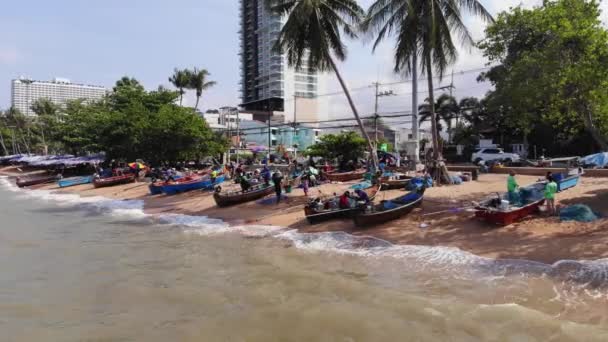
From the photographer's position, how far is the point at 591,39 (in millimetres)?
14281

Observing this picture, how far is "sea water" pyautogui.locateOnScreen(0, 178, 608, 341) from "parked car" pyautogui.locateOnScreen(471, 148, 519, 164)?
2183 centimetres

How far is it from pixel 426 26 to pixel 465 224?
8.97 meters

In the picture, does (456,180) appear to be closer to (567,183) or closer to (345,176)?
(567,183)

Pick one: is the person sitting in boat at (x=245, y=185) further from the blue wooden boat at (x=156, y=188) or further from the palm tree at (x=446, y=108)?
the palm tree at (x=446, y=108)

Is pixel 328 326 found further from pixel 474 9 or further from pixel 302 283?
pixel 474 9

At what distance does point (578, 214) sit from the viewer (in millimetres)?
13391

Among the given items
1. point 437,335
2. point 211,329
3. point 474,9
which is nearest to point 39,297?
point 211,329

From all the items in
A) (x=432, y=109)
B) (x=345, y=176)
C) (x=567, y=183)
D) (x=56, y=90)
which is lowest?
(x=345, y=176)

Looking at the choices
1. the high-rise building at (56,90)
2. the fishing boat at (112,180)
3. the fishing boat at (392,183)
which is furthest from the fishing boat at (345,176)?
the high-rise building at (56,90)

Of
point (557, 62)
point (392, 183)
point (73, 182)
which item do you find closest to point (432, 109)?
point (392, 183)

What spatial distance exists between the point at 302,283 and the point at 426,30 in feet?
43.1

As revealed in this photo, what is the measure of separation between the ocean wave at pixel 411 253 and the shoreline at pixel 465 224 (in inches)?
15.5

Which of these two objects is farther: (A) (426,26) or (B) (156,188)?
(B) (156,188)

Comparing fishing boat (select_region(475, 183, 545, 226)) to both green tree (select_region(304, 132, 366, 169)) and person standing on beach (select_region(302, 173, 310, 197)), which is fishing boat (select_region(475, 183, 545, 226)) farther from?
green tree (select_region(304, 132, 366, 169))
